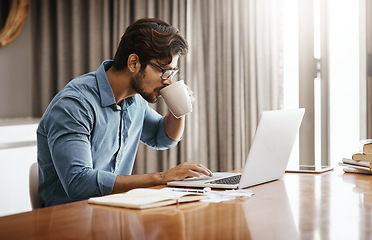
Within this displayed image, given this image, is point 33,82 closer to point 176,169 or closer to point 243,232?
point 176,169

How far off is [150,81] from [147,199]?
79cm

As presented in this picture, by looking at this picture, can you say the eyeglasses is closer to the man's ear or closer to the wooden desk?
the man's ear

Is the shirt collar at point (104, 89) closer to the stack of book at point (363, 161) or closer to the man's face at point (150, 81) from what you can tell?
the man's face at point (150, 81)

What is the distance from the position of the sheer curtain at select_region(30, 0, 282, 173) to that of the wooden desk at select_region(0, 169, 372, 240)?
196 centimetres

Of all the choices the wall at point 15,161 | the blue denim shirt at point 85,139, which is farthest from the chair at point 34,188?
the wall at point 15,161

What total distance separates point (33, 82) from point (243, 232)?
2953 millimetres

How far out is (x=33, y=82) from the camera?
138 inches

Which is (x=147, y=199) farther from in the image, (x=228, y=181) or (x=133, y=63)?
(x=133, y=63)

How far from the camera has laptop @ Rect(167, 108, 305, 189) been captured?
137 centimetres

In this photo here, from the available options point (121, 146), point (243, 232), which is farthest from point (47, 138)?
point (243, 232)

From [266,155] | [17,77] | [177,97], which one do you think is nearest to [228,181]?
[266,155]

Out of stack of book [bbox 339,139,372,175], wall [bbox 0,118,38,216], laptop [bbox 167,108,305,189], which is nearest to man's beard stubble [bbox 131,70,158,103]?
laptop [bbox 167,108,305,189]

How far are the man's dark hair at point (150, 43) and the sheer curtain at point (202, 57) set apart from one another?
1.41 meters

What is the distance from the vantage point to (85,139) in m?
1.54
